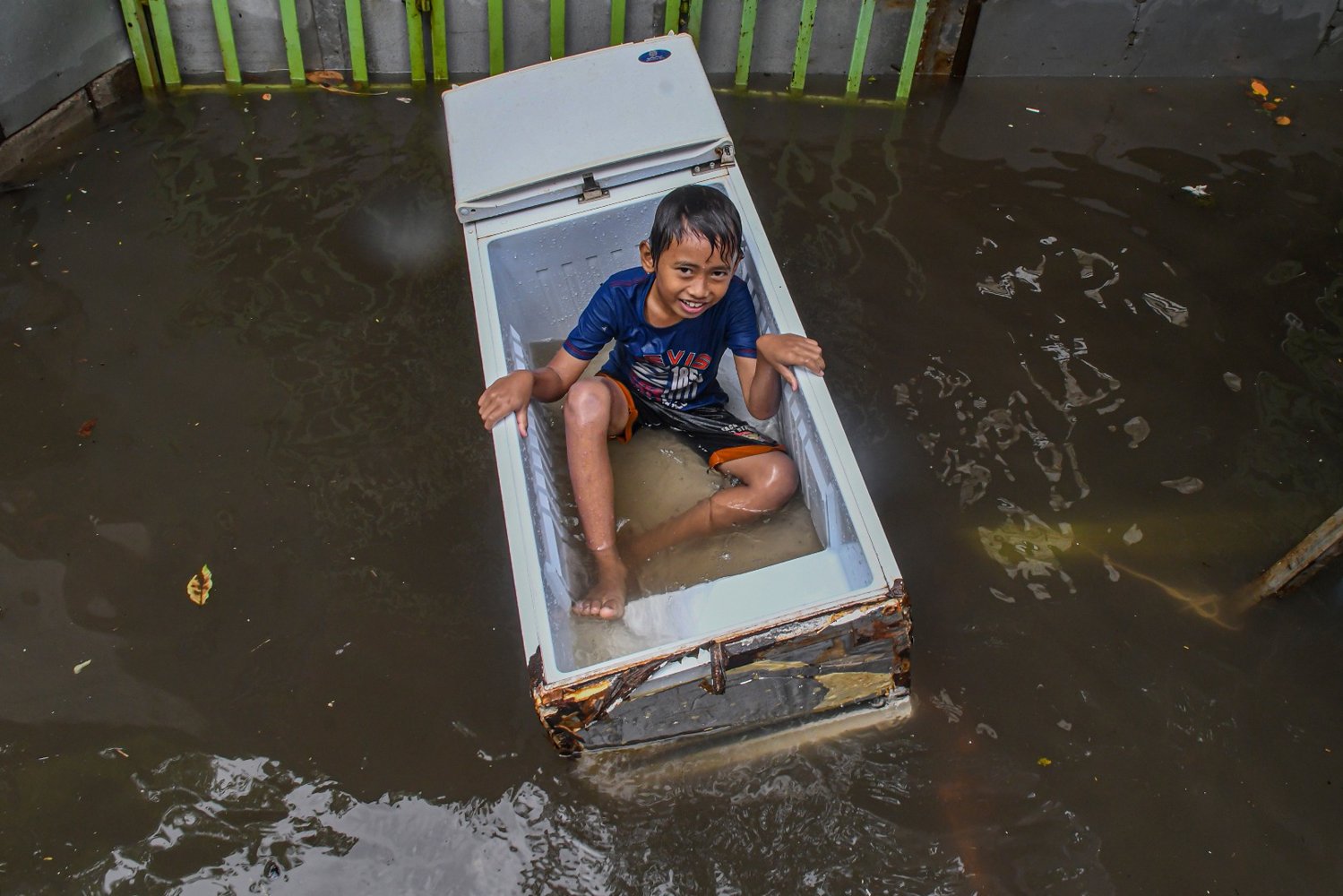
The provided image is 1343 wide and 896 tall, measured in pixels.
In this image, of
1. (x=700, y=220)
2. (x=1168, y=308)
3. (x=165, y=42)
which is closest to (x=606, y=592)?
(x=700, y=220)

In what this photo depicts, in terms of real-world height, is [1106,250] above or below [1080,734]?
above

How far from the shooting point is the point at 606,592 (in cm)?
204

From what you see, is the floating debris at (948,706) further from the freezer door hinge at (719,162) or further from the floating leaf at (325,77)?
the floating leaf at (325,77)

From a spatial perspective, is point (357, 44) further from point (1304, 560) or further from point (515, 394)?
point (1304, 560)

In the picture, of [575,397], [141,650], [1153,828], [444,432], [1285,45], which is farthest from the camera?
[1285,45]

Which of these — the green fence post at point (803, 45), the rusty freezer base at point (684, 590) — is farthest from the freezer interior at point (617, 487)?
the green fence post at point (803, 45)

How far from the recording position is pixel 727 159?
7.88 ft

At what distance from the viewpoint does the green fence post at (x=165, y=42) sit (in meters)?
3.66

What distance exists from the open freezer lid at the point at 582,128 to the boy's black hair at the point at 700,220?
0.42 m

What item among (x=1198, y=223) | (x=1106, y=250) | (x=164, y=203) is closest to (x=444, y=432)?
(x=164, y=203)

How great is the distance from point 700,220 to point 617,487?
0.72 meters

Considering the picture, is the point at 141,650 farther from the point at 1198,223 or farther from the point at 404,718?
the point at 1198,223

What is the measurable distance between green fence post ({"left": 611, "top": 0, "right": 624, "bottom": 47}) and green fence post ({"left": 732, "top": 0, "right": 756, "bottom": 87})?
45cm

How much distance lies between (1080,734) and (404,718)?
146 cm
